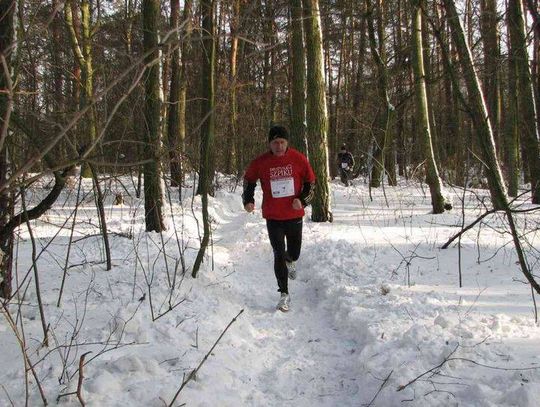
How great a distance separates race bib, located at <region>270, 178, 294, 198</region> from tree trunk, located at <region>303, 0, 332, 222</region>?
4099mm

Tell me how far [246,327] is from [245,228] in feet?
16.7

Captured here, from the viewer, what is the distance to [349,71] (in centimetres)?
2844

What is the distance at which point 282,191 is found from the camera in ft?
16.6

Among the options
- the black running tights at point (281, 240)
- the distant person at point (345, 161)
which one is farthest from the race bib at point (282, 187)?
the distant person at point (345, 161)

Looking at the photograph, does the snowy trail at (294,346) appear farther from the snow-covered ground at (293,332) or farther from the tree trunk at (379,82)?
the tree trunk at (379,82)

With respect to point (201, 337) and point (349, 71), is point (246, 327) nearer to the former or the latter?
point (201, 337)

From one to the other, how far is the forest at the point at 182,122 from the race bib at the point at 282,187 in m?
0.79

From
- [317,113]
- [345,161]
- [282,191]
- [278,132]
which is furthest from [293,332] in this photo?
[345,161]

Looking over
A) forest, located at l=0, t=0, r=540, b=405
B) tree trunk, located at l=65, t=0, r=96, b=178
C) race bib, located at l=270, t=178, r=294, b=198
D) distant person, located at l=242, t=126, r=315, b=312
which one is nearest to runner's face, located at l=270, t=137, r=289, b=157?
distant person, located at l=242, t=126, r=315, b=312

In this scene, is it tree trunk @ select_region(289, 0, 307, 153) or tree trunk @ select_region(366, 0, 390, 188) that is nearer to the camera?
tree trunk @ select_region(289, 0, 307, 153)

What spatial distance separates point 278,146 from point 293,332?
2.00m

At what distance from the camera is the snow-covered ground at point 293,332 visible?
2936 mm

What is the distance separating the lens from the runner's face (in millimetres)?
5070

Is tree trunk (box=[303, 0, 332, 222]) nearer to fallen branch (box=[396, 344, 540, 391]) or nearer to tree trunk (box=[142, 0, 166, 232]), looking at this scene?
tree trunk (box=[142, 0, 166, 232])
